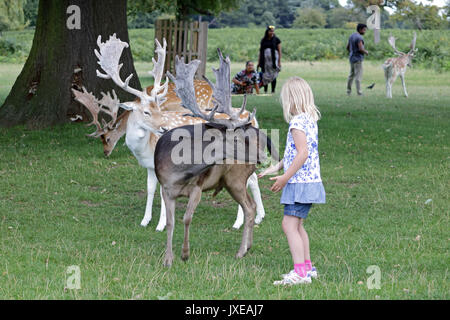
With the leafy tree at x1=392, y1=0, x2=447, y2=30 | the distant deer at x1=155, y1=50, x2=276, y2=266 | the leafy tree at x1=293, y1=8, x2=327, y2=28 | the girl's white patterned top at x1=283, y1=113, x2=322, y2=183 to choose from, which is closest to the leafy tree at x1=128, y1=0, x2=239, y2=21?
the leafy tree at x1=392, y1=0, x2=447, y2=30

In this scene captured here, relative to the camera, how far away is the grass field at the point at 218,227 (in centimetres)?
535

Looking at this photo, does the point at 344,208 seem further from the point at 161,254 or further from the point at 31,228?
the point at 31,228

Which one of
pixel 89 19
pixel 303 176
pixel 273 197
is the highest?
pixel 89 19

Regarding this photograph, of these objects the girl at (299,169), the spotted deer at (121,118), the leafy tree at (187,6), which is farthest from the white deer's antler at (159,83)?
the leafy tree at (187,6)

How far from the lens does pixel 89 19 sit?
13516 mm

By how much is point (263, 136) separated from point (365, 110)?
11.2m

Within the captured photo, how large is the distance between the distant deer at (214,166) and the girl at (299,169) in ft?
2.51

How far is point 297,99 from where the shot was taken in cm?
558

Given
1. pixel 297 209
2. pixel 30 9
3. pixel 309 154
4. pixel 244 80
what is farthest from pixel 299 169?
pixel 30 9

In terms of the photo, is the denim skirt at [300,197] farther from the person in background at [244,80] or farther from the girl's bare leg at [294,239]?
the person in background at [244,80]

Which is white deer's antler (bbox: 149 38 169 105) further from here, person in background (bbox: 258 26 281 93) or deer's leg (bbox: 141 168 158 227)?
person in background (bbox: 258 26 281 93)

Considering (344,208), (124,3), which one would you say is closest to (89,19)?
(124,3)
